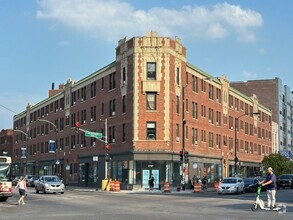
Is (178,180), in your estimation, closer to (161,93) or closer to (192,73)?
(161,93)

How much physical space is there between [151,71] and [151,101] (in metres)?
3.35

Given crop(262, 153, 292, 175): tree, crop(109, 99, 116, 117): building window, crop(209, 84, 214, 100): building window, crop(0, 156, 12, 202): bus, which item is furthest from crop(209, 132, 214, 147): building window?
crop(0, 156, 12, 202): bus

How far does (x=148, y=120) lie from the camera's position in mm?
54562

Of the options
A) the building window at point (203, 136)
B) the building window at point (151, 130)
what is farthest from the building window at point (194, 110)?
the building window at point (151, 130)

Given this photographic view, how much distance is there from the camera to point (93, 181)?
65438 millimetres

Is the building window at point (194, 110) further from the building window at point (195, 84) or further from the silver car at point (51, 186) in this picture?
the silver car at point (51, 186)

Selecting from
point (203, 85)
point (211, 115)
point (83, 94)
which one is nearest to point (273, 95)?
point (211, 115)

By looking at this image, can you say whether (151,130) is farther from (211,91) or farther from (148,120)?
(211,91)

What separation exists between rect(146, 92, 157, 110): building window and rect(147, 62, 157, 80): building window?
5.85ft

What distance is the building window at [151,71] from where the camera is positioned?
5516 centimetres

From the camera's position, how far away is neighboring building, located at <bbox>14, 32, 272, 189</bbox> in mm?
54500

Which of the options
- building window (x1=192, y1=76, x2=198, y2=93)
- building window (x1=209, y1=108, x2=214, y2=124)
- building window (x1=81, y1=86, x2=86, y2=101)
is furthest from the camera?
building window (x1=81, y1=86, x2=86, y2=101)

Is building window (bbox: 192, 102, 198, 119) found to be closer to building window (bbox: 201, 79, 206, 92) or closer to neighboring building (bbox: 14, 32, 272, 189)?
neighboring building (bbox: 14, 32, 272, 189)

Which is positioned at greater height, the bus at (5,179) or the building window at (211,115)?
the building window at (211,115)
